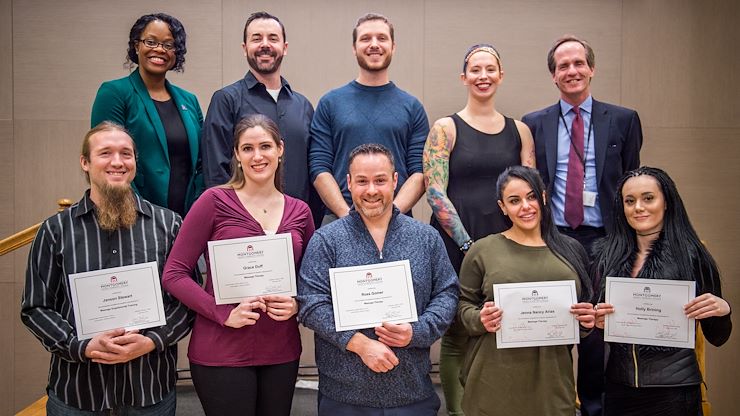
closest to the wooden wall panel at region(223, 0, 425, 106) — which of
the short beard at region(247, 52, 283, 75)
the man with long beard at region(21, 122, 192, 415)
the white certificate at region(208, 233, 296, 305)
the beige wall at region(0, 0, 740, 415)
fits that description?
the beige wall at region(0, 0, 740, 415)

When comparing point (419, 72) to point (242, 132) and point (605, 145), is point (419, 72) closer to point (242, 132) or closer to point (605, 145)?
point (605, 145)

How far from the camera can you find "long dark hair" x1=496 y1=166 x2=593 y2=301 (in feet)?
8.90

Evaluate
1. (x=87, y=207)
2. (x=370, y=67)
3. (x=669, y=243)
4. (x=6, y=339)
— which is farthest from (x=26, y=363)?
(x=669, y=243)

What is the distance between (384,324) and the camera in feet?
7.97

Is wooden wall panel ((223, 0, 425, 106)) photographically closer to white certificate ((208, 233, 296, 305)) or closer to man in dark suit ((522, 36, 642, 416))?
man in dark suit ((522, 36, 642, 416))

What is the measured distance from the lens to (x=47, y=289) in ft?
8.05

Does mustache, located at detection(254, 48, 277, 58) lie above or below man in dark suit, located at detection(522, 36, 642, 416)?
above

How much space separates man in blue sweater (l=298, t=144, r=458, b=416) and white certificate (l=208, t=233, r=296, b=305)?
0.09m

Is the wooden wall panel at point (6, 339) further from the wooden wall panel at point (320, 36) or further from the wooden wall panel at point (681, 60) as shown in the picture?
the wooden wall panel at point (681, 60)

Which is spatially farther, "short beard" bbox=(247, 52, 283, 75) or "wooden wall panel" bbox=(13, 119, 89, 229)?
"wooden wall panel" bbox=(13, 119, 89, 229)

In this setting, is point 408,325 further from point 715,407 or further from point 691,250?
point 715,407

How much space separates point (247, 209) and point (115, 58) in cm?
352

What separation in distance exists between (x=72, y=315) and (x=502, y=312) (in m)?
1.71

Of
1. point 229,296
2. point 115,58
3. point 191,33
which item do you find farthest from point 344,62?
point 229,296
